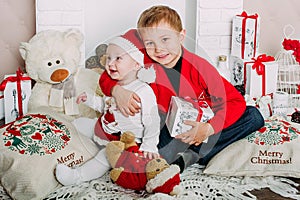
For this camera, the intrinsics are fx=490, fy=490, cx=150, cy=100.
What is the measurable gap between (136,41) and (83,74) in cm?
25

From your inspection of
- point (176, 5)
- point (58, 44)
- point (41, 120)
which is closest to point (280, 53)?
point (176, 5)

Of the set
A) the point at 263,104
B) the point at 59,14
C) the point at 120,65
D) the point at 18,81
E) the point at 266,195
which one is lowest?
the point at 266,195

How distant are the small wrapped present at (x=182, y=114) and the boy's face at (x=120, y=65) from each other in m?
0.18

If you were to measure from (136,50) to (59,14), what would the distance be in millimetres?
873

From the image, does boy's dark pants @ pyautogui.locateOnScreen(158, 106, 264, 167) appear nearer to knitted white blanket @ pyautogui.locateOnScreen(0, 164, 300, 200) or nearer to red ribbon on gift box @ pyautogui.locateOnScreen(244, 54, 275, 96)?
knitted white blanket @ pyautogui.locateOnScreen(0, 164, 300, 200)

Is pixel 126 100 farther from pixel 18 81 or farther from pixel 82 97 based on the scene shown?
pixel 18 81

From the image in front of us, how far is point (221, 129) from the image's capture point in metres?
1.87

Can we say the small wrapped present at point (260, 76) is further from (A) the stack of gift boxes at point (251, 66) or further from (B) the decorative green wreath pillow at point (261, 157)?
(B) the decorative green wreath pillow at point (261, 157)

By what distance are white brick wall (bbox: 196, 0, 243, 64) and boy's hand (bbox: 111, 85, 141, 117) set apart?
3.17 feet

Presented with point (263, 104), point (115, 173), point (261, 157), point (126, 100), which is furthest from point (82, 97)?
point (263, 104)

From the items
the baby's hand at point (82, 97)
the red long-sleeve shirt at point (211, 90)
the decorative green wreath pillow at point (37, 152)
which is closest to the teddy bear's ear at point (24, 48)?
the decorative green wreath pillow at point (37, 152)

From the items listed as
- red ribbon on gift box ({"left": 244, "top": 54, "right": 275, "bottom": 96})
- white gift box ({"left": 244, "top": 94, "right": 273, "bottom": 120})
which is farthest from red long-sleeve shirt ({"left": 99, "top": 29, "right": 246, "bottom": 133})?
red ribbon on gift box ({"left": 244, "top": 54, "right": 275, "bottom": 96})

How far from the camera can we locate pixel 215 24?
2.58 metres

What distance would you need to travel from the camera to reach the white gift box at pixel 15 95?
2.26 m
